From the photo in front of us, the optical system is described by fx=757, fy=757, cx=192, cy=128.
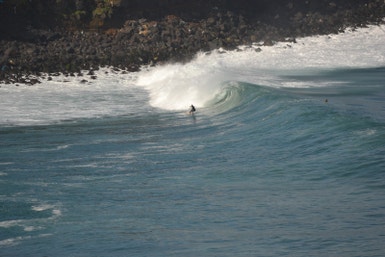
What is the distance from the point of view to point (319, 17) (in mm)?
48875

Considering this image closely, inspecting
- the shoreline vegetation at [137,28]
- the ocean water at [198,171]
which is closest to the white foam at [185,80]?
the ocean water at [198,171]

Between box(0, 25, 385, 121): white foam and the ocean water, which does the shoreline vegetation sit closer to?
box(0, 25, 385, 121): white foam

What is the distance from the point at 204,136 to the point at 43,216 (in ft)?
28.8

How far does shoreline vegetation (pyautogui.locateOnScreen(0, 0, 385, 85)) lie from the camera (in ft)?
127

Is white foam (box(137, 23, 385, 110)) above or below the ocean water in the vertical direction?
above

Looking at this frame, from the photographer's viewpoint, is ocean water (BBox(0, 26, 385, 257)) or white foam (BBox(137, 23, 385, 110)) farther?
white foam (BBox(137, 23, 385, 110))

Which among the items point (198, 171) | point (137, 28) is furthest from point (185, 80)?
point (198, 171)

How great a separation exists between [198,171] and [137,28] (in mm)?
28432

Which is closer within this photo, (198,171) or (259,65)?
(198,171)

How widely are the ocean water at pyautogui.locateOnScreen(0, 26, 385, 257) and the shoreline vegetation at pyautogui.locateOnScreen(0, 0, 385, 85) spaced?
6866 millimetres

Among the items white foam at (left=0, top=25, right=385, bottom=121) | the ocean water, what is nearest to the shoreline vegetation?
white foam at (left=0, top=25, right=385, bottom=121)

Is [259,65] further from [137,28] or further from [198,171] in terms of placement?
[198,171]

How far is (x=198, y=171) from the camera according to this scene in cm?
1619

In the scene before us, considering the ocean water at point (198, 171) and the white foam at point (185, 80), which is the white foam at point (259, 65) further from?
the ocean water at point (198, 171)
